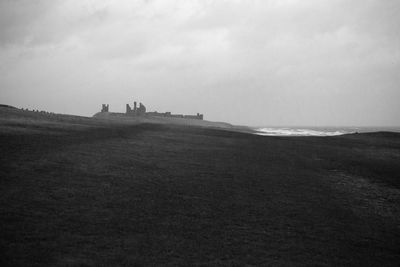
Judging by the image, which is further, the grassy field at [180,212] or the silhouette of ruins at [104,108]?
the silhouette of ruins at [104,108]

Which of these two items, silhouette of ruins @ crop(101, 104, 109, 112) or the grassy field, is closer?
the grassy field

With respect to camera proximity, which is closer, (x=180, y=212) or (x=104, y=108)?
(x=180, y=212)

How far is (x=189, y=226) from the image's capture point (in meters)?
7.46

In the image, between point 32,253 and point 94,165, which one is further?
point 94,165

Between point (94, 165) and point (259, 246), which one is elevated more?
point (94, 165)

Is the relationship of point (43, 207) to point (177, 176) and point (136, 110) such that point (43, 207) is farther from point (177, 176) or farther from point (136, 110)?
point (136, 110)

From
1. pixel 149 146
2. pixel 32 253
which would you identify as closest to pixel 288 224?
pixel 32 253

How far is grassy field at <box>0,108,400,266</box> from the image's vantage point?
6.00 metres

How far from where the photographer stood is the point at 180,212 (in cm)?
834

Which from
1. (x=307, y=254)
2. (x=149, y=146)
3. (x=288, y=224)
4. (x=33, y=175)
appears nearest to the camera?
(x=307, y=254)

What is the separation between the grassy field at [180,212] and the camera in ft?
19.7

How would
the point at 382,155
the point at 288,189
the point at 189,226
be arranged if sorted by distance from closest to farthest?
the point at 189,226 < the point at 288,189 < the point at 382,155

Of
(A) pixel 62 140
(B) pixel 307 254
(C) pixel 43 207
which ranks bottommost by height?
(B) pixel 307 254

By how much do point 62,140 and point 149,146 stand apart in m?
5.06
